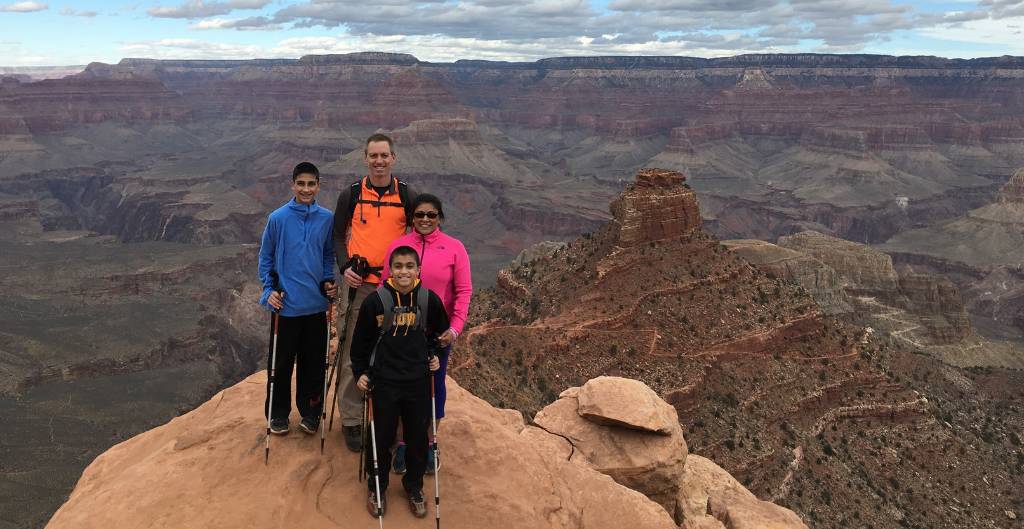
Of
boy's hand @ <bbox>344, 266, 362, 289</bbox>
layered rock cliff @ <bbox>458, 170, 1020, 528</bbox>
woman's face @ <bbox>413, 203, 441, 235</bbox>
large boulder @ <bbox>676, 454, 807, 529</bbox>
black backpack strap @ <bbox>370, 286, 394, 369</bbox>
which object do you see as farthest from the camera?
layered rock cliff @ <bbox>458, 170, 1020, 528</bbox>

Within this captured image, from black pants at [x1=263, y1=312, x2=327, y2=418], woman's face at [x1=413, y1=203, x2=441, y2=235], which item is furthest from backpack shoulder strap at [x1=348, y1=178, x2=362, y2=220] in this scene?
black pants at [x1=263, y1=312, x2=327, y2=418]

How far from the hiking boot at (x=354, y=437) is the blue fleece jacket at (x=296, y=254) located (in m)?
1.80

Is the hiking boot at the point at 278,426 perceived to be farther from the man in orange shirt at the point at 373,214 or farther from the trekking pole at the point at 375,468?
the trekking pole at the point at 375,468

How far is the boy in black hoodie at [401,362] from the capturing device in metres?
8.46

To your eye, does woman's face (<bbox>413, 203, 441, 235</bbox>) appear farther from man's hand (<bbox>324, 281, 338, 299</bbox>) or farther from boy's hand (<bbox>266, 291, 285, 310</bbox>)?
boy's hand (<bbox>266, 291, 285, 310</bbox>)

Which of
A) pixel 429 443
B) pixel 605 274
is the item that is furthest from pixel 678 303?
pixel 429 443

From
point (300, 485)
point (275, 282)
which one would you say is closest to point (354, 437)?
point (300, 485)

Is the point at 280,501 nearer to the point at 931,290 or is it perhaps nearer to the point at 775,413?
the point at 775,413

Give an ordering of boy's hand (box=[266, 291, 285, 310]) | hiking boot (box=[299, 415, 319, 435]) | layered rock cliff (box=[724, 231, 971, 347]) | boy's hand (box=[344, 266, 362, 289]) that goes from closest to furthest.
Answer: boy's hand (box=[344, 266, 362, 289]) → boy's hand (box=[266, 291, 285, 310]) → hiking boot (box=[299, 415, 319, 435]) → layered rock cliff (box=[724, 231, 971, 347])

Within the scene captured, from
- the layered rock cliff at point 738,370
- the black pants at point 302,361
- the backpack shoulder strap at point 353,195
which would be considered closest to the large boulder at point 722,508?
the black pants at point 302,361

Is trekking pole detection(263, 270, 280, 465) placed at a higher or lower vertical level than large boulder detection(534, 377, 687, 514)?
higher

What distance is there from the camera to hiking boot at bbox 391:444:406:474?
9492 millimetres

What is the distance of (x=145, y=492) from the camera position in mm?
9133

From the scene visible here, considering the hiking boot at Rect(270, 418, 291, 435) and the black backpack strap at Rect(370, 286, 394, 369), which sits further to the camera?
the hiking boot at Rect(270, 418, 291, 435)
